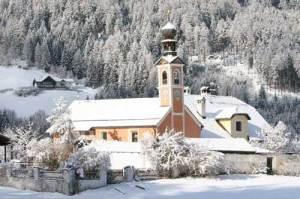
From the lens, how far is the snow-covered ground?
144 meters

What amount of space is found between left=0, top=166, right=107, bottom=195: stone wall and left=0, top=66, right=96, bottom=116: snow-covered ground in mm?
94323

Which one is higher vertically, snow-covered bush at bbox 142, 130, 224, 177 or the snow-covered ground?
the snow-covered ground

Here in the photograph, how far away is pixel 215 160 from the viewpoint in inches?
1708

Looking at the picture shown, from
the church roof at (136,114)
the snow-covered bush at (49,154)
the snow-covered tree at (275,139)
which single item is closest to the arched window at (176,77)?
the church roof at (136,114)

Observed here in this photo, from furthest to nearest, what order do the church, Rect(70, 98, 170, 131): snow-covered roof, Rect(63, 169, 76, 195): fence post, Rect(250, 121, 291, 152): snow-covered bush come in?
Rect(250, 121, 291, 152): snow-covered bush < Rect(70, 98, 170, 131): snow-covered roof < the church < Rect(63, 169, 76, 195): fence post

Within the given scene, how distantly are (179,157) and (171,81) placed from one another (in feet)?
53.7

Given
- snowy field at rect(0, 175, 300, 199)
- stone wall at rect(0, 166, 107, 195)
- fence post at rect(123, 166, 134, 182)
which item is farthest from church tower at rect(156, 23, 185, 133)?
stone wall at rect(0, 166, 107, 195)

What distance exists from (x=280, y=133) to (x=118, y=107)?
16.4 m

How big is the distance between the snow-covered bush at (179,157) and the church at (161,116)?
10.0m

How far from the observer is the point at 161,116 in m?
56.0

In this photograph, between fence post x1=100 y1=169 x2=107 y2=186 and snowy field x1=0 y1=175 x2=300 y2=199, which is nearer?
snowy field x1=0 y1=175 x2=300 y2=199

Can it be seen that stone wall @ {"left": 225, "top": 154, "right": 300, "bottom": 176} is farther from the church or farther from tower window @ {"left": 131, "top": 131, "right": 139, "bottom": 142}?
tower window @ {"left": 131, "top": 131, "right": 139, "bottom": 142}

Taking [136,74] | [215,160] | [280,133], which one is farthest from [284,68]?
[215,160]

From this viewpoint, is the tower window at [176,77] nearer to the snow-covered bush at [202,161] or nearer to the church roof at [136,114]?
the church roof at [136,114]
